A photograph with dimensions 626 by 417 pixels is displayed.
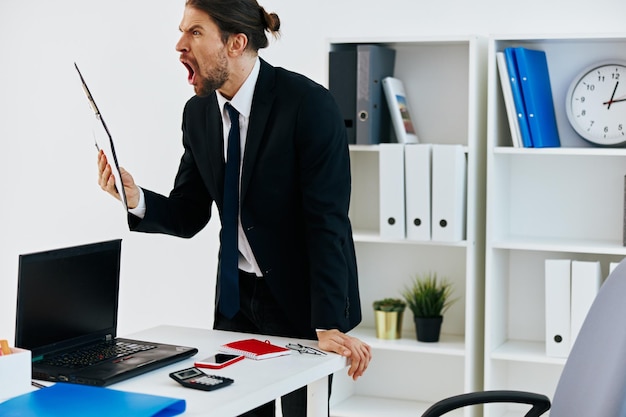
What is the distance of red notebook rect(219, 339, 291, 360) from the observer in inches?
81.8

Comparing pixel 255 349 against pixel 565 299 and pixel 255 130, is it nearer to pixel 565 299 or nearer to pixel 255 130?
pixel 255 130

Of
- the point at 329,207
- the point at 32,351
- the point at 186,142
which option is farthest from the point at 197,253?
the point at 32,351

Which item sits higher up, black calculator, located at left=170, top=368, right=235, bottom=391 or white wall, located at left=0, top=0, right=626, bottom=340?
white wall, located at left=0, top=0, right=626, bottom=340

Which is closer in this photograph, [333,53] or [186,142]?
[186,142]

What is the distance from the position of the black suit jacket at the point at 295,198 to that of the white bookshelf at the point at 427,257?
42.3 inches

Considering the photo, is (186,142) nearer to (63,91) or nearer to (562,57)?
(562,57)

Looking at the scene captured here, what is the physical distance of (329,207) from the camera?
2.28m

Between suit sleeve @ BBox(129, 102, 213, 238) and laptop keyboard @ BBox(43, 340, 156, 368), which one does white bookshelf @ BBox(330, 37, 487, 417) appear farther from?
laptop keyboard @ BBox(43, 340, 156, 368)

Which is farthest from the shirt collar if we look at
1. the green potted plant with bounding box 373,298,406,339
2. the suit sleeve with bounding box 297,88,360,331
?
the green potted plant with bounding box 373,298,406,339

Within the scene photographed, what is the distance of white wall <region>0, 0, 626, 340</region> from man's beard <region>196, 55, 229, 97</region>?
52.9 inches

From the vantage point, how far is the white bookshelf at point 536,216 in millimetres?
3346

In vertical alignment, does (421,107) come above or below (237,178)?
above

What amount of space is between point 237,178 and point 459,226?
4.01 ft

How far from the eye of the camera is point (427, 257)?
3.70m
